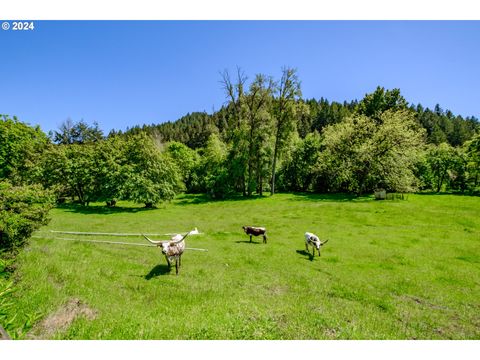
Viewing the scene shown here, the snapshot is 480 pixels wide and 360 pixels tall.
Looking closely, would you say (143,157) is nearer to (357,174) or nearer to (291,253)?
(291,253)

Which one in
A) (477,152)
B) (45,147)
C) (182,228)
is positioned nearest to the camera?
(182,228)

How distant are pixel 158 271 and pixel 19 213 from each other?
7220mm

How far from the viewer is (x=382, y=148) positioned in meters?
49.0

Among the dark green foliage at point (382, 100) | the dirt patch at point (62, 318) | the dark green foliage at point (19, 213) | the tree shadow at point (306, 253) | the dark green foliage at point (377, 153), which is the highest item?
the dark green foliage at point (382, 100)

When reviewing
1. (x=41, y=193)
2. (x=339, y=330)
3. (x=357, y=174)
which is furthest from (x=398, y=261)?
(x=357, y=174)

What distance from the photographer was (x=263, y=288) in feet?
40.2

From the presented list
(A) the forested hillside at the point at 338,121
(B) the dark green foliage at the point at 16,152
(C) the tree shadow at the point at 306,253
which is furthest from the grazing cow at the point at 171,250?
(A) the forested hillside at the point at 338,121

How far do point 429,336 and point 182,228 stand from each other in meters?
22.2

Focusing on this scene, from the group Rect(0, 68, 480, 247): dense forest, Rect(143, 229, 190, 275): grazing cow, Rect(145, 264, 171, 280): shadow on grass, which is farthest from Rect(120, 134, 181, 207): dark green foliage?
Rect(143, 229, 190, 275): grazing cow

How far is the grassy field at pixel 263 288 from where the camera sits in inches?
309

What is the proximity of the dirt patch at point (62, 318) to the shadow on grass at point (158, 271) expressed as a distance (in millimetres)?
3956

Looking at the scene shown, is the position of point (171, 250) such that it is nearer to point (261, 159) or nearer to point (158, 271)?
point (158, 271)

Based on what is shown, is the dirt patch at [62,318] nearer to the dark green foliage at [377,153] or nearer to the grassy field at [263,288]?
the grassy field at [263,288]

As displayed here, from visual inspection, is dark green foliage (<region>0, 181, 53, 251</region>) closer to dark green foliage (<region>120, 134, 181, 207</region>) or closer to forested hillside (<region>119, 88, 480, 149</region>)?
dark green foliage (<region>120, 134, 181, 207</region>)
